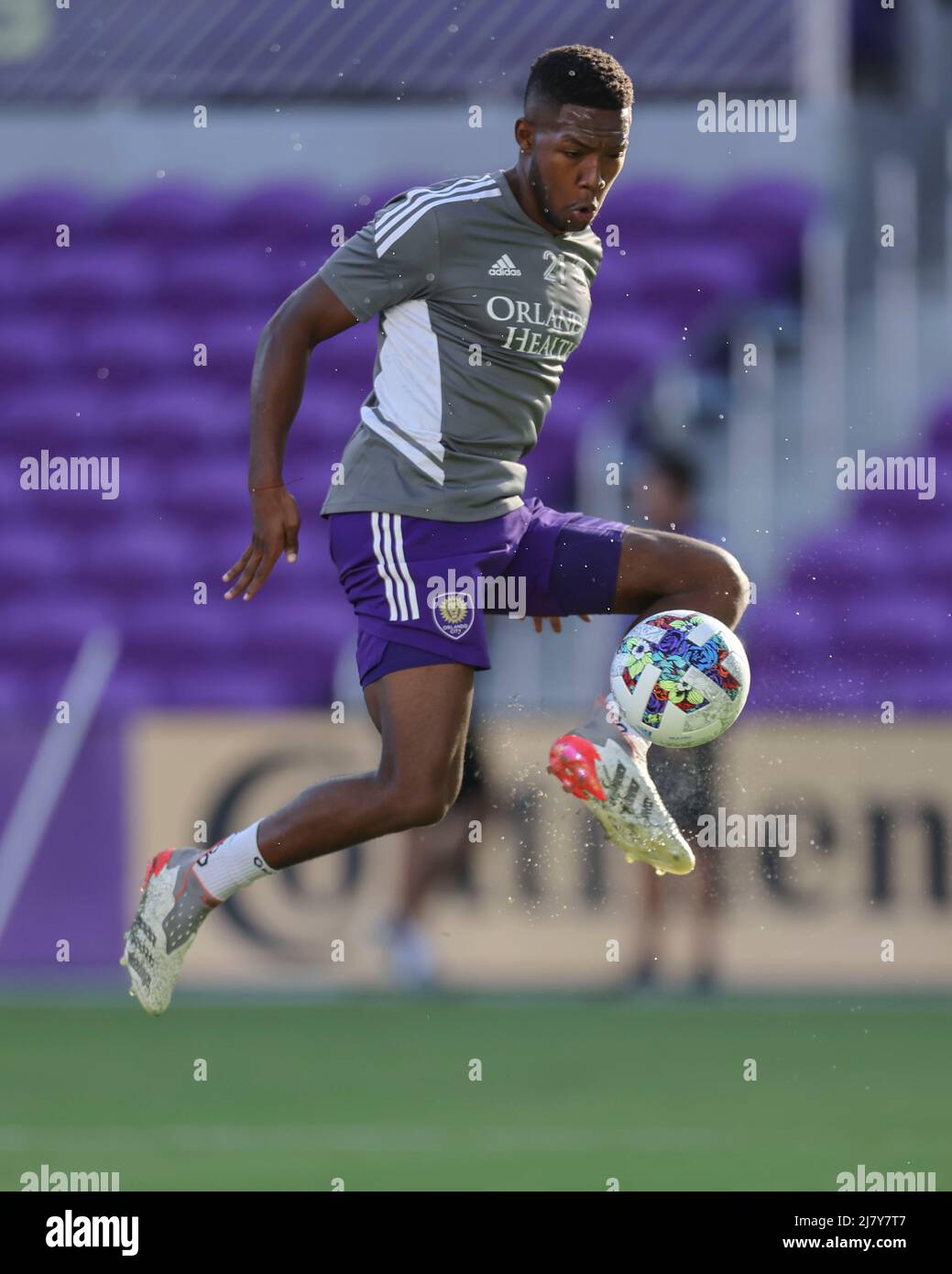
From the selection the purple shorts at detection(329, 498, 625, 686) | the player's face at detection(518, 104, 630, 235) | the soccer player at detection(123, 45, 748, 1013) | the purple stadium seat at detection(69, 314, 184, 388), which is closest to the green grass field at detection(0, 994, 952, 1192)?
the soccer player at detection(123, 45, 748, 1013)

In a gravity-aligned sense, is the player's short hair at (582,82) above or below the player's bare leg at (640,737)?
above

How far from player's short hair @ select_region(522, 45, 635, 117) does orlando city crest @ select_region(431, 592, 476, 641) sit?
1033 millimetres

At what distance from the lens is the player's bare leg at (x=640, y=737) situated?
4.53m

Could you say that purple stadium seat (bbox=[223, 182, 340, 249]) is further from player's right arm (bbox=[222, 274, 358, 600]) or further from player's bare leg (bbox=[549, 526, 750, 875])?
player's bare leg (bbox=[549, 526, 750, 875])

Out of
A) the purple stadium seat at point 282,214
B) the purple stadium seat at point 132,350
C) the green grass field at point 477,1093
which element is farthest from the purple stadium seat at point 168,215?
the green grass field at point 477,1093

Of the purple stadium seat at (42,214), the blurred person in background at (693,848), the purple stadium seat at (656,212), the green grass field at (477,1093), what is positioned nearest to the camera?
the green grass field at (477,1093)

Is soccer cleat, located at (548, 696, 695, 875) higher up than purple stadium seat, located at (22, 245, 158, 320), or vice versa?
purple stadium seat, located at (22, 245, 158, 320)

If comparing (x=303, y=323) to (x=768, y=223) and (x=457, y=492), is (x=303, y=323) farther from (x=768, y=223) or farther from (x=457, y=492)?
(x=768, y=223)

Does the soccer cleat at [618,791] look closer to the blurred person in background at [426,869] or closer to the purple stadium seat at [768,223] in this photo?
the blurred person in background at [426,869]

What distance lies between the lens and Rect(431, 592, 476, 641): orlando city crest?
457 cm

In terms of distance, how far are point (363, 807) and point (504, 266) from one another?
118 cm

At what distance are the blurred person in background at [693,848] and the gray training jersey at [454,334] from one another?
315 cm

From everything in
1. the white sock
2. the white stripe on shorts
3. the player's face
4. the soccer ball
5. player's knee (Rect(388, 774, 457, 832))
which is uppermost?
the player's face
